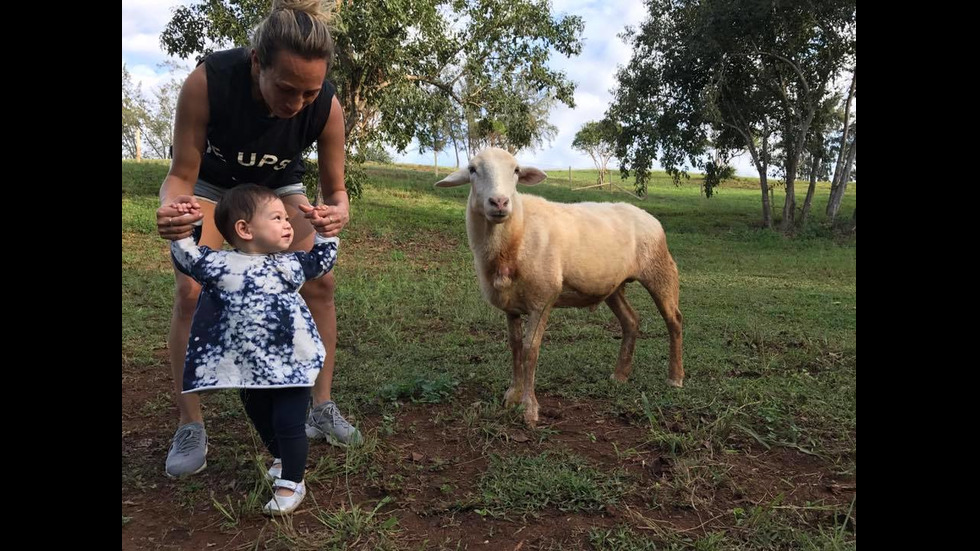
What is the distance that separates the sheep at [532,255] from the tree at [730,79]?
13547mm

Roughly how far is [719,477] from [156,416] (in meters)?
3.20

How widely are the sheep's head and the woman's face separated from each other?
4.22 feet

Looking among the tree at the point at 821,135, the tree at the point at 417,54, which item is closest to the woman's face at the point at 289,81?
the tree at the point at 417,54

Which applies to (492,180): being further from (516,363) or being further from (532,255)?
(516,363)

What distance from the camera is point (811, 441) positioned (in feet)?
11.6

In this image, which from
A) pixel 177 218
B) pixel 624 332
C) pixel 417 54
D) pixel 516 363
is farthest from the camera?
pixel 417 54

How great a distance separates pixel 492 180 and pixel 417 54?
30.6ft

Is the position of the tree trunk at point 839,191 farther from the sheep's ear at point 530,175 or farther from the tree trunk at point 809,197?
the sheep's ear at point 530,175

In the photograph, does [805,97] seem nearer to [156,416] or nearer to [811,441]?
[811,441]

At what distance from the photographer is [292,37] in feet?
8.51

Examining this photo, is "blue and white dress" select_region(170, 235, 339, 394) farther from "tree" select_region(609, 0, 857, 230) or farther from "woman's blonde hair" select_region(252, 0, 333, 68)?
"tree" select_region(609, 0, 857, 230)

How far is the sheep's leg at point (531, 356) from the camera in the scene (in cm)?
395

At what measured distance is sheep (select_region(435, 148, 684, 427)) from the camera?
4.04 metres

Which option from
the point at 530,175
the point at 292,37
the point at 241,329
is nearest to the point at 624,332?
the point at 530,175
